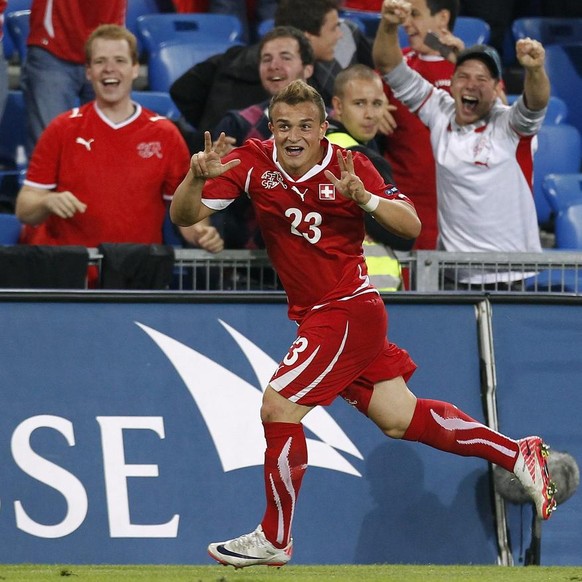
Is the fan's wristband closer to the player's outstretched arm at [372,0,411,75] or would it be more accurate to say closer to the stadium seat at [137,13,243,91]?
the player's outstretched arm at [372,0,411,75]

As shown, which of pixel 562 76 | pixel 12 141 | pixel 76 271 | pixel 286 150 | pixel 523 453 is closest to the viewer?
pixel 286 150

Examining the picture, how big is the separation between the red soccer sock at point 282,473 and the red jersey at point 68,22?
4100 millimetres

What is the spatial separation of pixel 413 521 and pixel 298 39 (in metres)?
2.97

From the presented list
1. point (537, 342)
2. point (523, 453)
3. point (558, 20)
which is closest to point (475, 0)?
point (558, 20)

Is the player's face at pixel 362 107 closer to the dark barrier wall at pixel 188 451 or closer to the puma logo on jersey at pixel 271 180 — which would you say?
the dark barrier wall at pixel 188 451

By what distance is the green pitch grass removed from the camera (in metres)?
5.29

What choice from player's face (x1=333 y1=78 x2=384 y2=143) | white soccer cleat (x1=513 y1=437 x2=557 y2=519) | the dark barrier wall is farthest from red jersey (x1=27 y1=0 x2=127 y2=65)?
white soccer cleat (x1=513 y1=437 x2=557 y2=519)

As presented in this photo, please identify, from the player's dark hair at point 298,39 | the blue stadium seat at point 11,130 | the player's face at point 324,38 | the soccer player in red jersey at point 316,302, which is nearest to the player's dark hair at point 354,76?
the player's dark hair at point 298,39

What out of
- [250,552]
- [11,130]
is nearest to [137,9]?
[11,130]

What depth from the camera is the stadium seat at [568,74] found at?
11.0m

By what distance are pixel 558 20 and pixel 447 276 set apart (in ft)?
15.7

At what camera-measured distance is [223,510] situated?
6.41 metres

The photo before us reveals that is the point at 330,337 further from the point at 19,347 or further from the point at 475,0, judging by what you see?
the point at 475,0

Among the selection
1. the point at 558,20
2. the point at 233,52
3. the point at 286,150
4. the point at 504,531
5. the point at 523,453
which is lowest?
the point at 504,531
